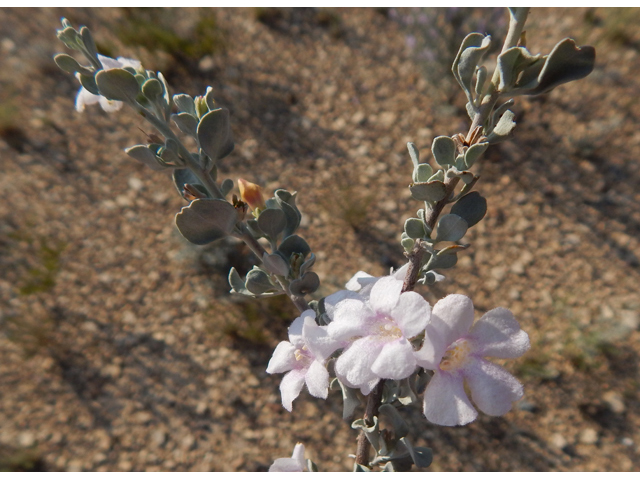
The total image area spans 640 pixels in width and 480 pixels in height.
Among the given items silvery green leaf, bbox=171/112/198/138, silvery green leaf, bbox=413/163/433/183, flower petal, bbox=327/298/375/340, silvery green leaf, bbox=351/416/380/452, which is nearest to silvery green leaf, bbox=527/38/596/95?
silvery green leaf, bbox=413/163/433/183

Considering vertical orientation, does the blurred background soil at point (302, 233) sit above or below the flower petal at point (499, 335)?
above

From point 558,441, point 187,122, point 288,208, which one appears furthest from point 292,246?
point 558,441

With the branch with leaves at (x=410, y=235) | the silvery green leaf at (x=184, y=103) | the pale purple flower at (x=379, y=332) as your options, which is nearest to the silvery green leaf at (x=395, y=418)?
the branch with leaves at (x=410, y=235)

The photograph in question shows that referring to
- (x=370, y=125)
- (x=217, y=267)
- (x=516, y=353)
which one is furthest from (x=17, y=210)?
(x=516, y=353)

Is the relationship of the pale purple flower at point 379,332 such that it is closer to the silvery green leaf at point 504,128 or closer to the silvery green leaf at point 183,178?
the silvery green leaf at point 504,128

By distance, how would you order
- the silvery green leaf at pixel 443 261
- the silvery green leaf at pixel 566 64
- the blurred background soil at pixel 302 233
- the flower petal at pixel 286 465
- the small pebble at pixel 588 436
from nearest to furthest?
the silvery green leaf at pixel 566 64 → the silvery green leaf at pixel 443 261 → the flower petal at pixel 286 465 → the small pebble at pixel 588 436 → the blurred background soil at pixel 302 233

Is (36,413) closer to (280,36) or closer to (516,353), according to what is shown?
(516,353)

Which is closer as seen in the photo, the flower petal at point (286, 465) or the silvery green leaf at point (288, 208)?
the silvery green leaf at point (288, 208)
